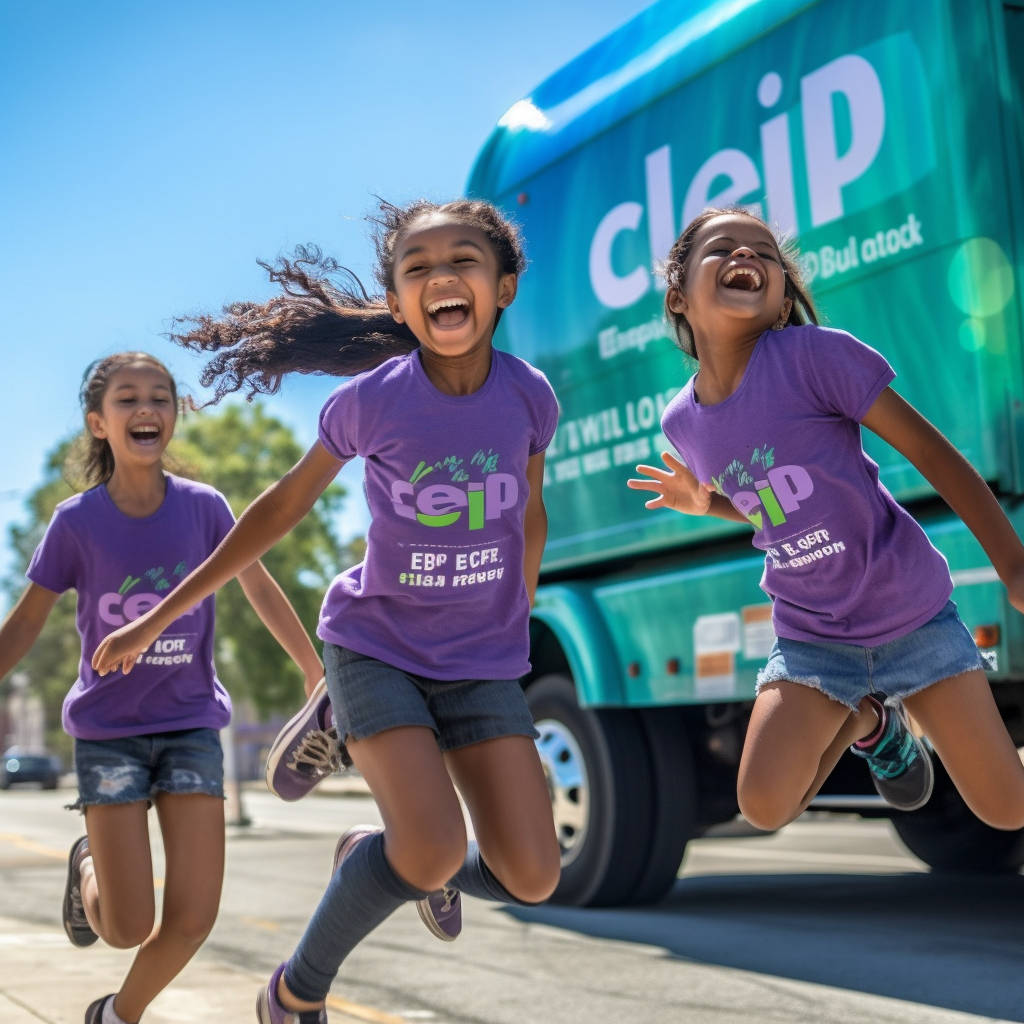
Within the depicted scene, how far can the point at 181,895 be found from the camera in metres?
3.91

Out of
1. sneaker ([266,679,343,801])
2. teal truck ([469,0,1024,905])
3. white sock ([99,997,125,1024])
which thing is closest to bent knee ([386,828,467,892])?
sneaker ([266,679,343,801])

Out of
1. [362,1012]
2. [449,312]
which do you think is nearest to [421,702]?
[449,312]

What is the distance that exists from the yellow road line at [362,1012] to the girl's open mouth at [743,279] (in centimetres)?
280

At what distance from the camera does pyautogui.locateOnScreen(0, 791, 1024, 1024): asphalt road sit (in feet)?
16.9

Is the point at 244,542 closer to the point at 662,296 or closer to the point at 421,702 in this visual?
the point at 421,702

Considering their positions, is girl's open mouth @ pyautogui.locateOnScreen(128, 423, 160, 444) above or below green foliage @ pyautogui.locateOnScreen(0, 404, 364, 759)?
below

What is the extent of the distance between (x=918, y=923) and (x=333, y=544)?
30721 millimetres

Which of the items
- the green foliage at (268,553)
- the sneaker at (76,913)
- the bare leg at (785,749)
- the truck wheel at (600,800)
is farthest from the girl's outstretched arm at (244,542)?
the green foliage at (268,553)

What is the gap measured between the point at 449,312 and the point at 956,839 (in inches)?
270

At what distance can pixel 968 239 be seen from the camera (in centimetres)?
527

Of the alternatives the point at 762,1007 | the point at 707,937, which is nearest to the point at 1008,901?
the point at 707,937

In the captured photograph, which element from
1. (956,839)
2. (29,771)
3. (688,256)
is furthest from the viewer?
(29,771)

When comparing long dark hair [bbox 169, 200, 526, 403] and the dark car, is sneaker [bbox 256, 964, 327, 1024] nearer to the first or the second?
long dark hair [bbox 169, 200, 526, 403]

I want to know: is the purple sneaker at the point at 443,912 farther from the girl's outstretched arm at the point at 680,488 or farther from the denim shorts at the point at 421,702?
the girl's outstretched arm at the point at 680,488
